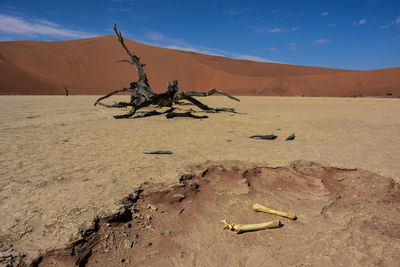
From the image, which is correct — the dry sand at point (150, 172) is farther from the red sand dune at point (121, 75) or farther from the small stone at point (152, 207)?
the red sand dune at point (121, 75)

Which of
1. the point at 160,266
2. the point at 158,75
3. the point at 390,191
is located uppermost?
the point at 158,75

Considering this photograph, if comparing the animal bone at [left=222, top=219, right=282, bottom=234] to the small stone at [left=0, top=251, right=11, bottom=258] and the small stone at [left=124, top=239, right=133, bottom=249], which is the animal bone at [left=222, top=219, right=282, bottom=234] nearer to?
the small stone at [left=124, top=239, right=133, bottom=249]

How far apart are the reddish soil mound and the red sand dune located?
23255 millimetres

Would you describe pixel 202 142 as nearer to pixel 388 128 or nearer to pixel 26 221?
pixel 26 221

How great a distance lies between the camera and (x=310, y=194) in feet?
7.81

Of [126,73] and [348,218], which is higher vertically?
[126,73]

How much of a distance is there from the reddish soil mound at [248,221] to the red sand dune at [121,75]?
916 inches

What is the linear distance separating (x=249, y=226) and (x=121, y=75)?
116 ft

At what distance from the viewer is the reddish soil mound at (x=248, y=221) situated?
5.17ft

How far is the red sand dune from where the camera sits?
24969mm

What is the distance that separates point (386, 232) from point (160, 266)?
5.37 ft

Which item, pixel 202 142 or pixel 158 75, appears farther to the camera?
pixel 158 75

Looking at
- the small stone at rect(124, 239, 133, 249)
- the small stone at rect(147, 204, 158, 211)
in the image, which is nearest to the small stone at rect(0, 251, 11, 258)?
the small stone at rect(124, 239, 133, 249)

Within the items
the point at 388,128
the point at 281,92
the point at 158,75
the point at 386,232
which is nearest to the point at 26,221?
the point at 386,232
